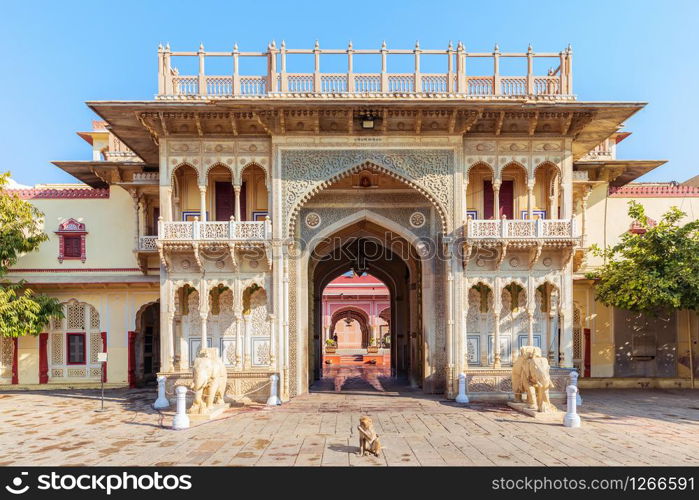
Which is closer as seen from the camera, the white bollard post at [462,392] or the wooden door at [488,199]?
the white bollard post at [462,392]

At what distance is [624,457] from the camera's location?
28.4 feet

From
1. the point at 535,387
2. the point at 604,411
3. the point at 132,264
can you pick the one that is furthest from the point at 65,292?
the point at 604,411

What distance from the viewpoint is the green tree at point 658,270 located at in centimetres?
1527

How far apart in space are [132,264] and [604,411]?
1475 cm

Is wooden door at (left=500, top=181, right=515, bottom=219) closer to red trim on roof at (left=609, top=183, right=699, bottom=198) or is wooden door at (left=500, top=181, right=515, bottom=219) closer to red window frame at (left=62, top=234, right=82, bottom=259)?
red trim on roof at (left=609, top=183, right=699, bottom=198)

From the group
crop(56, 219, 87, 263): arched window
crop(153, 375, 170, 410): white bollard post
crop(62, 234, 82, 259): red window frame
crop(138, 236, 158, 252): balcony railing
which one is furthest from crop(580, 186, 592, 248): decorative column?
crop(62, 234, 82, 259): red window frame

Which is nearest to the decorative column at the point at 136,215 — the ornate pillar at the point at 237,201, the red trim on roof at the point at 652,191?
the ornate pillar at the point at 237,201

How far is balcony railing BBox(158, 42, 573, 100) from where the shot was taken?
14.7 meters

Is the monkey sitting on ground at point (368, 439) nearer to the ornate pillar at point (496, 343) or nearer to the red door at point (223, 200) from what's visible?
the ornate pillar at point (496, 343)

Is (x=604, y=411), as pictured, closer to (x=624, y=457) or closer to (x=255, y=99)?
(x=624, y=457)

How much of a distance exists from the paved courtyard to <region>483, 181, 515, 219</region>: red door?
573cm

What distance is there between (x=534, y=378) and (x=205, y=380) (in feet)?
24.2

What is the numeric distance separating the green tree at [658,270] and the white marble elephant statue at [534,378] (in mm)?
4890

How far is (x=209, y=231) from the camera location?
47.9 ft
